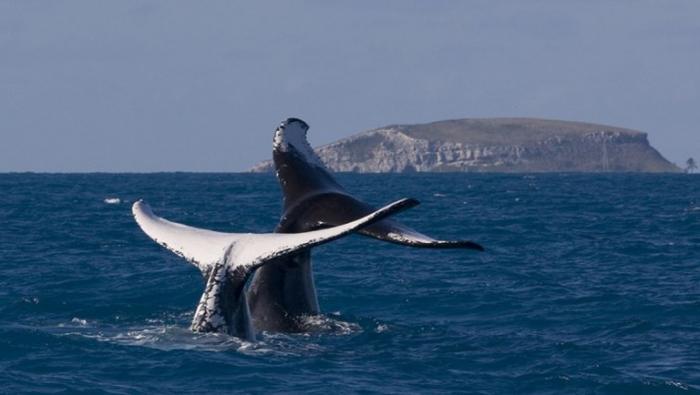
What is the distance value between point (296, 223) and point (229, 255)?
1.49 metres

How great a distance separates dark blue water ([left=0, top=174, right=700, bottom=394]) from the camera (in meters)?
15.0

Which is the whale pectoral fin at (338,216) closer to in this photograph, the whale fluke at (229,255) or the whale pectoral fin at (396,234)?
the whale pectoral fin at (396,234)

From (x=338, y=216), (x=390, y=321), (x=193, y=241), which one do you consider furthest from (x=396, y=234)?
(x=390, y=321)

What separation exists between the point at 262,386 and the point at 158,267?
13.3 meters

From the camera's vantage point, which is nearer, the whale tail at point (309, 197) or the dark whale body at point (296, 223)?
the whale tail at point (309, 197)

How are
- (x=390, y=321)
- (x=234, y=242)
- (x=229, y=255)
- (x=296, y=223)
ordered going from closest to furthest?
(x=229, y=255), (x=234, y=242), (x=296, y=223), (x=390, y=321)

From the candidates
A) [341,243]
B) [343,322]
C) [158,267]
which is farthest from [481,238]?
[343,322]

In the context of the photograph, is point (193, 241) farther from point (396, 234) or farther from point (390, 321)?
point (390, 321)

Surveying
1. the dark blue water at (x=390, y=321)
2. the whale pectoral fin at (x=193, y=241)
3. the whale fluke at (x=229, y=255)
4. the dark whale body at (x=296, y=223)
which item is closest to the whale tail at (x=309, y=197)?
the dark whale body at (x=296, y=223)

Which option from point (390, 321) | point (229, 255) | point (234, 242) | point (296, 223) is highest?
point (296, 223)

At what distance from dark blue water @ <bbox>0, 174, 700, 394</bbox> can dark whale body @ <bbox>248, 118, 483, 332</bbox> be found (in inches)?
12.9

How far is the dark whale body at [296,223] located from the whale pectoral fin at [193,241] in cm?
103

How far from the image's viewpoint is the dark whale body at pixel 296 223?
51.9 feet

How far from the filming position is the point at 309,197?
1622cm
